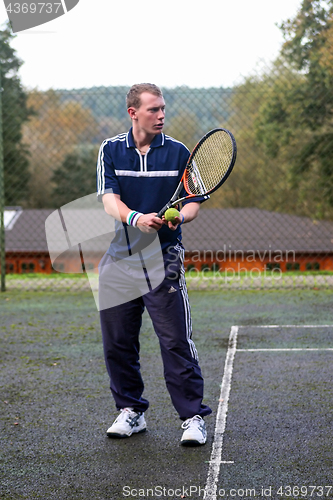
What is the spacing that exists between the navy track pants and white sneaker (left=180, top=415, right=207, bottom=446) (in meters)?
0.04

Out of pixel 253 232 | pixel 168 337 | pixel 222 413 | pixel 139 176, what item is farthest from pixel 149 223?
pixel 253 232

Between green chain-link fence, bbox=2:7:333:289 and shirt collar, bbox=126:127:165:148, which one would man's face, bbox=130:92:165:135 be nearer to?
shirt collar, bbox=126:127:165:148

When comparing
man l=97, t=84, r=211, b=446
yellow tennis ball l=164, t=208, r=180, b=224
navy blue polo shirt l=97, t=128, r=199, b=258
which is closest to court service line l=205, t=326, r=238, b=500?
man l=97, t=84, r=211, b=446

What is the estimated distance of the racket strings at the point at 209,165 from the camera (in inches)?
141

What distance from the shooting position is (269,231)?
54.9ft

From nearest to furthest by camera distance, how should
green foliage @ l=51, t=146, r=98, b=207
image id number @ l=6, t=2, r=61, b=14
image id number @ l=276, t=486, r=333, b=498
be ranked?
image id number @ l=276, t=486, r=333, b=498 < image id number @ l=6, t=2, r=61, b=14 < green foliage @ l=51, t=146, r=98, b=207

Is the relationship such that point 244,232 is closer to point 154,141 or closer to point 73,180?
point 73,180

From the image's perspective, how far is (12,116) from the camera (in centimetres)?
1049

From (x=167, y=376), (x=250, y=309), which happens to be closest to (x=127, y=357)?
(x=167, y=376)

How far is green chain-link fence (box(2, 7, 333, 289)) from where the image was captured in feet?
32.3

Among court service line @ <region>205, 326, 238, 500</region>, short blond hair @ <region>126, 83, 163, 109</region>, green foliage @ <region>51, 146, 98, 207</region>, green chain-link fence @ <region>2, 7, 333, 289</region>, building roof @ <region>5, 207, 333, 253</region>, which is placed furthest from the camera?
building roof @ <region>5, 207, 333, 253</region>

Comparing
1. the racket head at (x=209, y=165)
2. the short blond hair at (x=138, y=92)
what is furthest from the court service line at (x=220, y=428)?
the short blond hair at (x=138, y=92)

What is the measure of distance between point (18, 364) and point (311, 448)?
9.08 feet

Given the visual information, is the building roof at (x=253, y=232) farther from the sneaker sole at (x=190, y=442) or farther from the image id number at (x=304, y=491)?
the image id number at (x=304, y=491)
